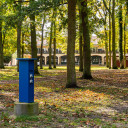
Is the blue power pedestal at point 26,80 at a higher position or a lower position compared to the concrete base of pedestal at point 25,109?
higher

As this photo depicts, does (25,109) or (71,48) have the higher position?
(71,48)

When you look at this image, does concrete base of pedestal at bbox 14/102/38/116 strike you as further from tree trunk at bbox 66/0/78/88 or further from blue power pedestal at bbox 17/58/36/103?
tree trunk at bbox 66/0/78/88

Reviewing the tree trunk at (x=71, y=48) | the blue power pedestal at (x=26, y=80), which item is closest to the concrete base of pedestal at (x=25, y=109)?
the blue power pedestal at (x=26, y=80)

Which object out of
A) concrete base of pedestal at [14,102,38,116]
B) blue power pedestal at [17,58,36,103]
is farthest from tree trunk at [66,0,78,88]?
concrete base of pedestal at [14,102,38,116]

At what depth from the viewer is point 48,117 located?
6.33 metres

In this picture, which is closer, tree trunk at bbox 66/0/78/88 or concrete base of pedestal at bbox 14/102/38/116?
concrete base of pedestal at bbox 14/102/38/116

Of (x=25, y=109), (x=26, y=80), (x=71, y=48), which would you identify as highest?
(x=71, y=48)

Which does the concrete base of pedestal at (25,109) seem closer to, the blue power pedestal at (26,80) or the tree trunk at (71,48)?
the blue power pedestal at (26,80)

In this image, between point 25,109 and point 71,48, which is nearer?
point 25,109

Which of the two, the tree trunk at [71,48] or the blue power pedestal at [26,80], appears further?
the tree trunk at [71,48]

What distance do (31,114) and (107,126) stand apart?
212 centimetres

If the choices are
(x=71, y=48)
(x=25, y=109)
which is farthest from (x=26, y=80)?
(x=71, y=48)

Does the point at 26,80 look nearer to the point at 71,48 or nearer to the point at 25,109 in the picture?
the point at 25,109

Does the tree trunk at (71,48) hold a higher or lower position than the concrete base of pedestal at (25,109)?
higher
